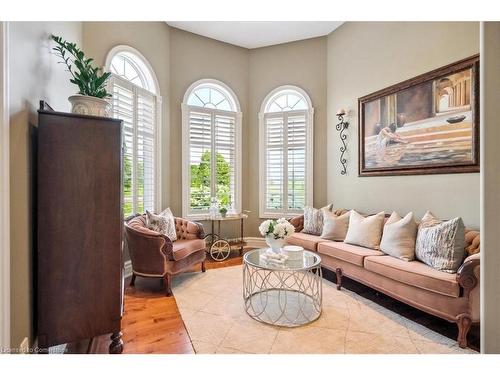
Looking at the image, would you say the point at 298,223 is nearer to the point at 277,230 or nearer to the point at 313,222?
the point at 313,222

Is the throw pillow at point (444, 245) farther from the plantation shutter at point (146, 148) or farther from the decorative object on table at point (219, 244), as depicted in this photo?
the plantation shutter at point (146, 148)

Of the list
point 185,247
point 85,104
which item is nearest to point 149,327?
point 185,247

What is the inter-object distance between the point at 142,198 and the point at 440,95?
4.10 metres

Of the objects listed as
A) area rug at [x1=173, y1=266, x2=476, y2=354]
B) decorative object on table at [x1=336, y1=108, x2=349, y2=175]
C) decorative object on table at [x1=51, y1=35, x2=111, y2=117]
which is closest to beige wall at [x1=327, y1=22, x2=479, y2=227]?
decorative object on table at [x1=336, y1=108, x2=349, y2=175]

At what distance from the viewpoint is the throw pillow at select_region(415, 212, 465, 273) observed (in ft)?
7.44

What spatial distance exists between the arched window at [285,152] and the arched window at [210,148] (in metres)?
0.52

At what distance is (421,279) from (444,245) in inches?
14.8

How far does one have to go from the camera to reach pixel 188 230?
12.5 feet

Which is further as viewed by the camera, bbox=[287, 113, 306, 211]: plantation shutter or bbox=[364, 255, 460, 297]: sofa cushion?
bbox=[287, 113, 306, 211]: plantation shutter

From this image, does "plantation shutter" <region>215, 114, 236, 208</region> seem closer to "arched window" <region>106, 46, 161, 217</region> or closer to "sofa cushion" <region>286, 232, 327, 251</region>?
"arched window" <region>106, 46, 161, 217</region>

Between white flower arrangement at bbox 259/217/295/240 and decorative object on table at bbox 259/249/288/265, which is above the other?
white flower arrangement at bbox 259/217/295/240

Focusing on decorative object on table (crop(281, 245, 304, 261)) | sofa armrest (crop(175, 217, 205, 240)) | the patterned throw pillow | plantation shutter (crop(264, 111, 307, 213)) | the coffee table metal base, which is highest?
plantation shutter (crop(264, 111, 307, 213))

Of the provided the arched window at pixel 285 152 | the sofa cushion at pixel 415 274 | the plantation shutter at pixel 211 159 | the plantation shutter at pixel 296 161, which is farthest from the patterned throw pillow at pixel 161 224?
the sofa cushion at pixel 415 274
